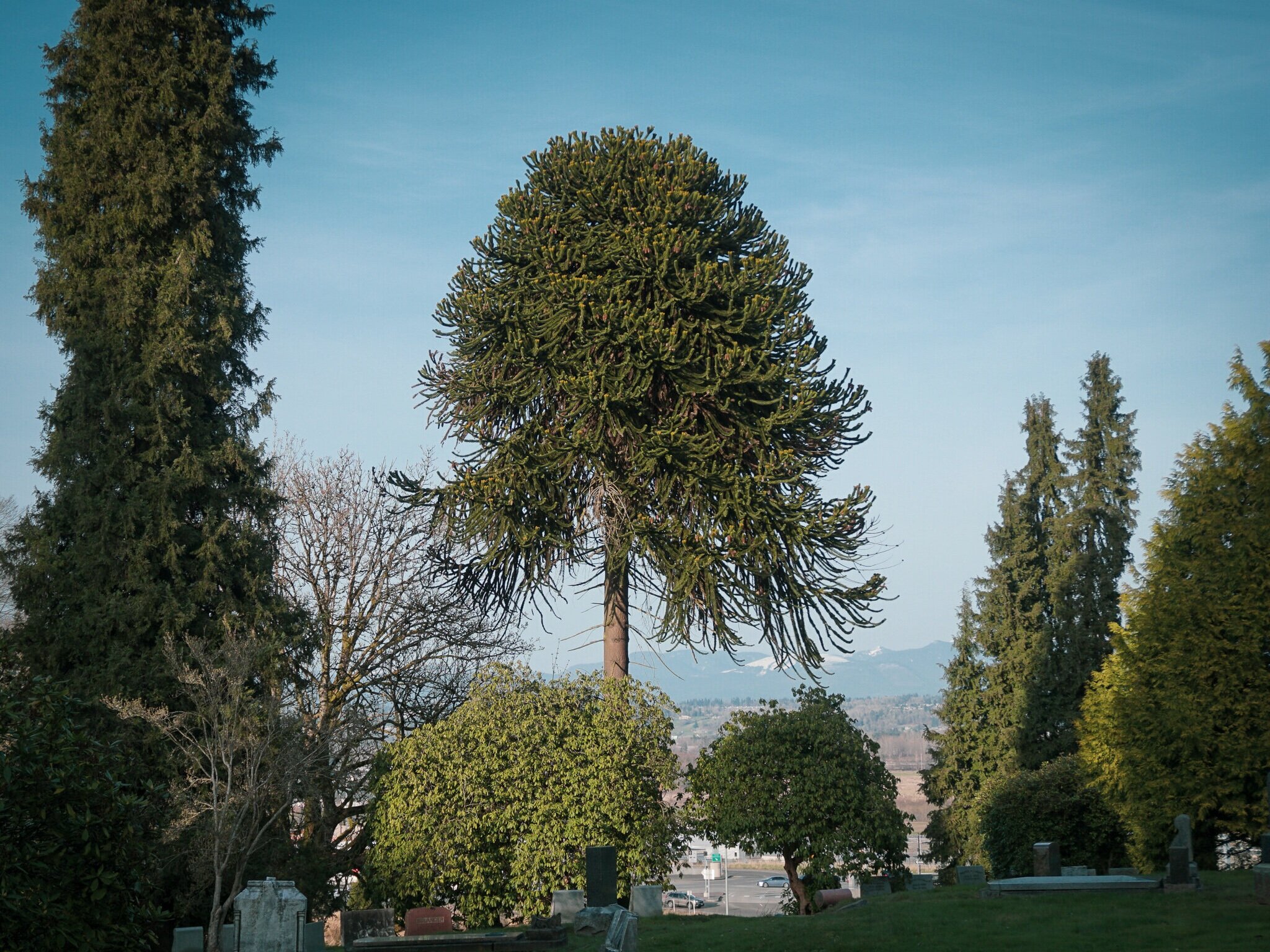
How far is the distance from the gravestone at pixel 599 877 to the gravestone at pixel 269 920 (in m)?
6.14

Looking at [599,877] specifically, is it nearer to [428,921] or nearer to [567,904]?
[567,904]

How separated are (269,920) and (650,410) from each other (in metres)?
12.7

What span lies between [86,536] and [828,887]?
14.7 m

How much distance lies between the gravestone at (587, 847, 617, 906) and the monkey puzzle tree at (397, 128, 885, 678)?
4.87 m

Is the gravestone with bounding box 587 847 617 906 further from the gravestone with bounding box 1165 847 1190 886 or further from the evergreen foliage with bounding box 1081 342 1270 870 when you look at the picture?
the evergreen foliage with bounding box 1081 342 1270 870

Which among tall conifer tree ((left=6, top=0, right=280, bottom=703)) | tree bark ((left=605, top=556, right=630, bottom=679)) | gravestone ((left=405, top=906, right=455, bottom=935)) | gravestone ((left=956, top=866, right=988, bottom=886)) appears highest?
tall conifer tree ((left=6, top=0, right=280, bottom=703))

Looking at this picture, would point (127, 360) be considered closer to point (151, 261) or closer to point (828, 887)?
point (151, 261)

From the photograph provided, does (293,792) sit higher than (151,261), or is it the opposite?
(151,261)

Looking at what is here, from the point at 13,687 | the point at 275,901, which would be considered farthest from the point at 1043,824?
the point at 13,687

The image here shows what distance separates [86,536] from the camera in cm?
1975

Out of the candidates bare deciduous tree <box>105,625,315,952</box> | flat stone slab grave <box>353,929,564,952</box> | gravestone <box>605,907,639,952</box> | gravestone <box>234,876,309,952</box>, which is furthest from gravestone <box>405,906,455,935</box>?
gravestone <box>605,907,639,952</box>

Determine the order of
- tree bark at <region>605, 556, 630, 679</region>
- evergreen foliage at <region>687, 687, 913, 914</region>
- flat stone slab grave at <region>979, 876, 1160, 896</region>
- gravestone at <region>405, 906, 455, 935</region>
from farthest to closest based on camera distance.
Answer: tree bark at <region>605, 556, 630, 679</region> → evergreen foliage at <region>687, 687, 913, 914</region> → gravestone at <region>405, 906, 455, 935</region> → flat stone slab grave at <region>979, 876, 1160, 896</region>

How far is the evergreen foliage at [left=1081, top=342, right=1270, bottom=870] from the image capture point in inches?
765

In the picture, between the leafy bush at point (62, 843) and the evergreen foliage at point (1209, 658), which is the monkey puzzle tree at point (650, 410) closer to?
the evergreen foliage at point (1209, 658)
